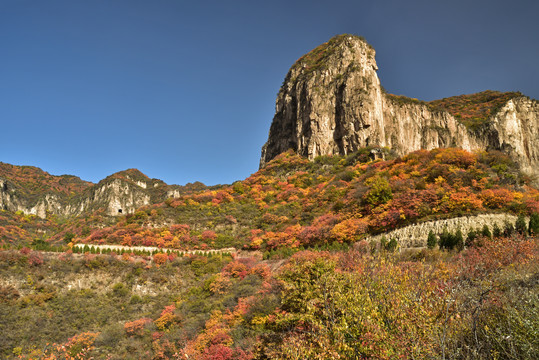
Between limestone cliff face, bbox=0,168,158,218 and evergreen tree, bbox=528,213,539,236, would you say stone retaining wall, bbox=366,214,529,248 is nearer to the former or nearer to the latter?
evergreen tree, bbox=528,213,539,236

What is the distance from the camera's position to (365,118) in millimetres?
56562

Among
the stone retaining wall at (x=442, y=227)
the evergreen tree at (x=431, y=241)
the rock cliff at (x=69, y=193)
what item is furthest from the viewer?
the rock cliff at (x=69, y=193)

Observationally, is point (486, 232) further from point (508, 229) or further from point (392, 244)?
point (392, 244)

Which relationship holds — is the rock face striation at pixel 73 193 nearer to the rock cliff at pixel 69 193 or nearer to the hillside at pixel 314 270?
the rock cliff at pixel 69 193

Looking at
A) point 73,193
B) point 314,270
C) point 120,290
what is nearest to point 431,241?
point 314,270

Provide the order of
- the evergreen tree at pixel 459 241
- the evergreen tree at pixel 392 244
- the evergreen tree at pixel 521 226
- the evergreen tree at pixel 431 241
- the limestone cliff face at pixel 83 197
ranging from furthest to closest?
1. the limestone cliff face at pixel 83 197
2. the evergreen tree at pixel 392 244
3. the evergreen tree at pixel 431 241
4. the evergreen tree at pixel 459 241
5. the evergreen tree at pixel 521 226

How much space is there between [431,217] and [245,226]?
22858mm

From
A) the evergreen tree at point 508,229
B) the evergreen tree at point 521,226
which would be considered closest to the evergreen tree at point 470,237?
the evergreen tree at point 508,229

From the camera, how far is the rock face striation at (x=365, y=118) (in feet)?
192

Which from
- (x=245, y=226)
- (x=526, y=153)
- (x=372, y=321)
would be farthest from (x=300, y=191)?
(x=526, y=153)

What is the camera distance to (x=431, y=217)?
2259cm

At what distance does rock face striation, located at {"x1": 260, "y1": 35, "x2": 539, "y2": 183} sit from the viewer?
5838 cm

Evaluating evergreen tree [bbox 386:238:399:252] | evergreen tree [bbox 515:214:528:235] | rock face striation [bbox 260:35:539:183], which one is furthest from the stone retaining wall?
rock face striation [bbox 260:35:539:183]

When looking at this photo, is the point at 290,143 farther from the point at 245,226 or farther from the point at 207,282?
the point at 207,282
